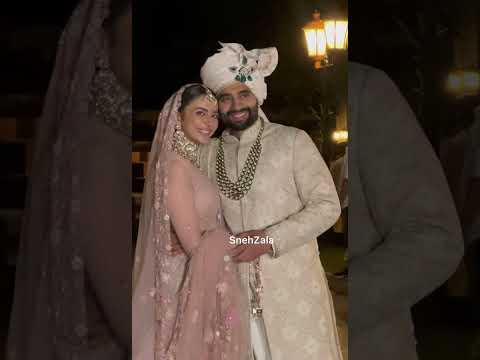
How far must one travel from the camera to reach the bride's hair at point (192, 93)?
1821 mm

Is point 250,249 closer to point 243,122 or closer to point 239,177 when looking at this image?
point 239,177

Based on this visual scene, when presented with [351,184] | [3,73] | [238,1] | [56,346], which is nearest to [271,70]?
[238,1]

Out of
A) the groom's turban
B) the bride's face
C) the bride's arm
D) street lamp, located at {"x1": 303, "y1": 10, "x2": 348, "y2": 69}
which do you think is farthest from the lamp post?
the bride's arm

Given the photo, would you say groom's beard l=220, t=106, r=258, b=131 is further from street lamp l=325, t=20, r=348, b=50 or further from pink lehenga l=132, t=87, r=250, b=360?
street lamp l=325, t=20, r=348, b=50

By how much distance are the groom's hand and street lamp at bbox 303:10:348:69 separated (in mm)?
555

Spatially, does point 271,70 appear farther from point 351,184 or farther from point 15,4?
point 15,4

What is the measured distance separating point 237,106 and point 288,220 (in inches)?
14.9

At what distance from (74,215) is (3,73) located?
56cm

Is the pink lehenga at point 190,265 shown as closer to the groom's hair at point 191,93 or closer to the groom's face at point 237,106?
the groom's hair at point 191,93

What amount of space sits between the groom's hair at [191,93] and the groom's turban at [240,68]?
21mm

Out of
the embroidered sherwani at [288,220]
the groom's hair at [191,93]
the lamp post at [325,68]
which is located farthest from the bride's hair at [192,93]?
the lamp post at [325,68]

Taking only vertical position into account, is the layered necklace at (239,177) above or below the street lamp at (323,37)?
below

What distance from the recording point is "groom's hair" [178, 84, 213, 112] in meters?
1.82

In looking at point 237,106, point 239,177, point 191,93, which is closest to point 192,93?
point 191,93
